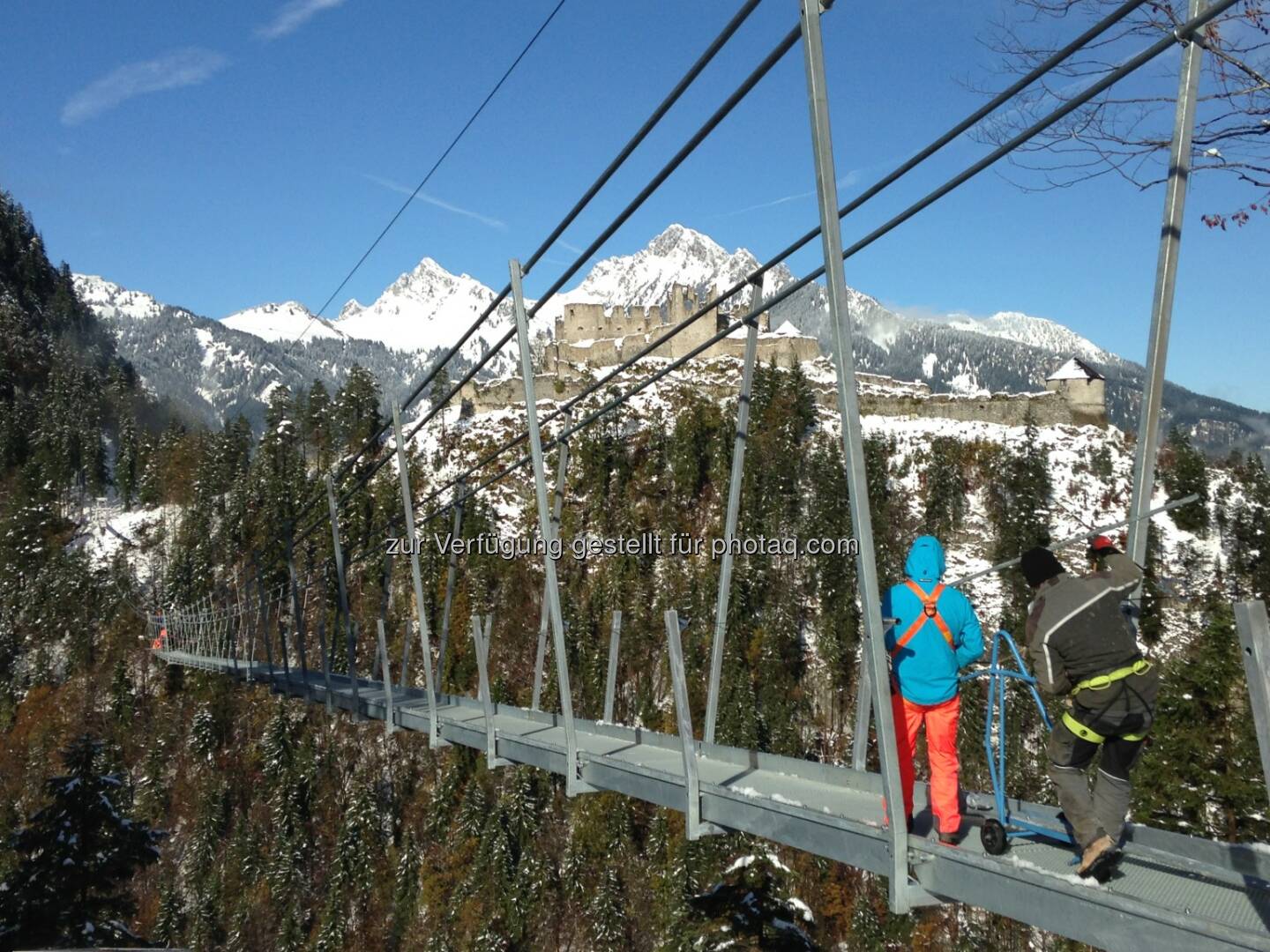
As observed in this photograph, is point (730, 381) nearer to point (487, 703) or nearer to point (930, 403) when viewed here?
point (930, 403)

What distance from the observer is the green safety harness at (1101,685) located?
338 centimetres

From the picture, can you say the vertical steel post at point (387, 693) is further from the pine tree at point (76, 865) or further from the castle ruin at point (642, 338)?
the castle ruin at point (642, 338)

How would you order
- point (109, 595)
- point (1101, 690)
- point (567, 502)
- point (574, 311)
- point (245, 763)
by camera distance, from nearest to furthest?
point (1101, 690) < point (245, 763) < point (567, 502) < point (109, 595) < point (574, 311)

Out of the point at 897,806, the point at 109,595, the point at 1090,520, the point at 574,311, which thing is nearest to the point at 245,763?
the point at 109,595

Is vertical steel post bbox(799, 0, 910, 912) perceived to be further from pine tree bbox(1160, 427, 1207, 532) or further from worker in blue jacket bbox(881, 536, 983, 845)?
pine tree bbox(1160, 427, 1207, 532)

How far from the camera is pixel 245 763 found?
170 feet

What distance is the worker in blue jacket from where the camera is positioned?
3.89 meters

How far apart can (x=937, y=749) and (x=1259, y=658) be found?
1.65 m

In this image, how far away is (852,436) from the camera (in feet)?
11.0

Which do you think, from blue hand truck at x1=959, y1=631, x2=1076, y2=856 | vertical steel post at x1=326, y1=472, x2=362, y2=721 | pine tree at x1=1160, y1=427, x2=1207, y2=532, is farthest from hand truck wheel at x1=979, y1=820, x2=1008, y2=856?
pine tree at x1=1160, y1=427, x2=1207, y2=532

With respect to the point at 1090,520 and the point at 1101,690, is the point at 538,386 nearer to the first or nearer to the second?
the point at 1090,520

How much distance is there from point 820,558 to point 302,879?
29.4m

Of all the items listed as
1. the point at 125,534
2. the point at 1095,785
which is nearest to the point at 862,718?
the point at 1095,785

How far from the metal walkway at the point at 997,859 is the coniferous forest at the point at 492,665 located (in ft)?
68.5
